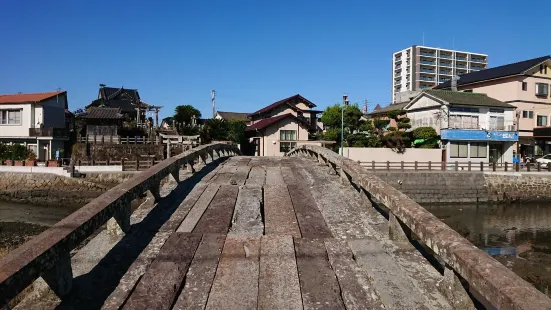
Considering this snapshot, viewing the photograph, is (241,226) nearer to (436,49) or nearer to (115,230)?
(115,230)

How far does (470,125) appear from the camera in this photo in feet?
128

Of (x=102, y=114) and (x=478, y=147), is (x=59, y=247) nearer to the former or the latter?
(x=478, y=147)

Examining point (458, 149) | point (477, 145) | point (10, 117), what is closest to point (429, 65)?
point (477, 145)

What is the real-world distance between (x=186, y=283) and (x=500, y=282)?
2207mm

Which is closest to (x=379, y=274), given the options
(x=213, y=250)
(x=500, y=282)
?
(x=500, y=282)

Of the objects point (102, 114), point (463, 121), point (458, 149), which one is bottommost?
point (458, 149)

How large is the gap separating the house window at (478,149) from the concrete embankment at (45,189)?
112 ft

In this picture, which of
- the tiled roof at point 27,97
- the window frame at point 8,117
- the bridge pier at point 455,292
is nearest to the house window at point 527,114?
the bridge pier at point 455,292

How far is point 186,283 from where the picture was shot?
10.3 feet

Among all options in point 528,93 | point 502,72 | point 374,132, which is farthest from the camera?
point 502,72

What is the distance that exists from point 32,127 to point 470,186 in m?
41.5

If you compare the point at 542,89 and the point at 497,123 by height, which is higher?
the point at 542,89

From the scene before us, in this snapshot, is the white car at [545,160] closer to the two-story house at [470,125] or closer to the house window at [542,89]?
the two-story house at [470,125]

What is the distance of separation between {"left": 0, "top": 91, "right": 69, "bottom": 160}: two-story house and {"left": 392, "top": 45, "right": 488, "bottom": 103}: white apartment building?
71595 millimetres
